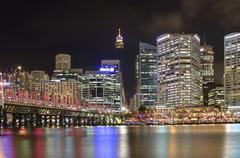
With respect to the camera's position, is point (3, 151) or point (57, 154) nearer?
point (57, 154)

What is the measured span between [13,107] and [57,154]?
128076mm

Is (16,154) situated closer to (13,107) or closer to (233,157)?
(233,157)

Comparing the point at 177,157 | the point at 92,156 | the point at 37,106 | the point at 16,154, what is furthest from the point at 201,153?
the point at 37,106

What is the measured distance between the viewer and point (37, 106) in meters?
198

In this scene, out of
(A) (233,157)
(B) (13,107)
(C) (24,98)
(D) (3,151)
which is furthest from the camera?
(C) (24,98)

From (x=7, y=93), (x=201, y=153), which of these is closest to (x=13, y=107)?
(x=7, y=93)

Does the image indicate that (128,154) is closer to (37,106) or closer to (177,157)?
(177,157)

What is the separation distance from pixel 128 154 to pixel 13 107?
429ft

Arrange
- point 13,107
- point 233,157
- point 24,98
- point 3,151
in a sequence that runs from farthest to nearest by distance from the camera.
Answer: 1. point 24,98
2. point 13,107
3. point 3,151
4. point 233,157

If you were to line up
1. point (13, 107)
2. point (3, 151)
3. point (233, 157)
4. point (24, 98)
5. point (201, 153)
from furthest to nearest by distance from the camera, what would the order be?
point (24, 98)
point (13, 107)
point (3, 151)
point (201, 153)
point (233, 157)

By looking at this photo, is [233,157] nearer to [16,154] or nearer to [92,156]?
[92,156]

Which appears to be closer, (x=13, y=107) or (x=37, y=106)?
(x=13, y=107)

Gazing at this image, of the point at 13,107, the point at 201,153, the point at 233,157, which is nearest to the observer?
the point at 233,157

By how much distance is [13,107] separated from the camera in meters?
183
